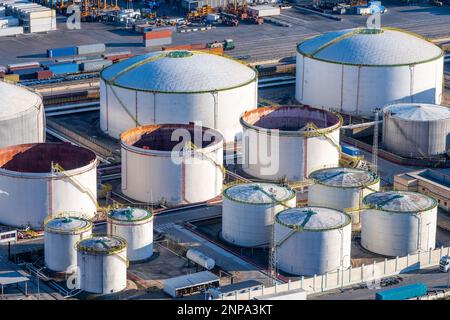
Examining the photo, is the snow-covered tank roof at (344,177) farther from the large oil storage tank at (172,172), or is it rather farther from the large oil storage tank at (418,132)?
the large oil storage tank at (418,132)

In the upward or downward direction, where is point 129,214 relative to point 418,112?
downward

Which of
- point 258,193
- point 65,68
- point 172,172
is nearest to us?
point 258,193

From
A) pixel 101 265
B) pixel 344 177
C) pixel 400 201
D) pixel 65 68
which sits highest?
pixel 65 68

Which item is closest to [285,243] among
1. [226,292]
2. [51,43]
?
[226,292]

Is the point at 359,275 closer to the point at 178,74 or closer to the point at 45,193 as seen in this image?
the point at 45,193

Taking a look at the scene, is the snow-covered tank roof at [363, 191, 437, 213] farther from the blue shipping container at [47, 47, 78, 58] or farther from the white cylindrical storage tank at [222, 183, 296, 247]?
the blue shipping container at [47, 47, 78, 58]

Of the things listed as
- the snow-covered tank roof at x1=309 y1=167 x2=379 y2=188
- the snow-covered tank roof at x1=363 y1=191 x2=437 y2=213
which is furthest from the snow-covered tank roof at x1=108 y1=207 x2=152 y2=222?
the snow-covered tank roof at x1=363 y1=191 x2=437 y2=213

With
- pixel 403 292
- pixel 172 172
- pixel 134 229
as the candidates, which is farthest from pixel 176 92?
pixel 403 292

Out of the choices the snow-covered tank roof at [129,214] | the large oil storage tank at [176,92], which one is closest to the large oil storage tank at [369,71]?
the large oil storage tank at [176,92]
